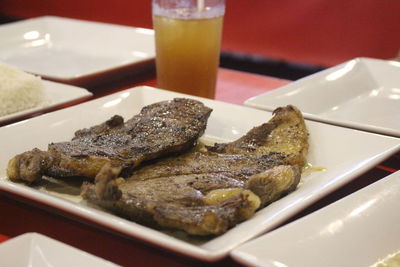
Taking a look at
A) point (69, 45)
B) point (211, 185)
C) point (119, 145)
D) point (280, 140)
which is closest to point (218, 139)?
→ point (280, 140)

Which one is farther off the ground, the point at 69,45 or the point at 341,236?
the point at 341,236

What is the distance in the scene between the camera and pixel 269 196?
111 cm

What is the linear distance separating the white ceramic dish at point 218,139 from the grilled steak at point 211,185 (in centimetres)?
3

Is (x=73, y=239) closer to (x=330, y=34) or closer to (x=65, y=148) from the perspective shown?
(x=65, y=148)

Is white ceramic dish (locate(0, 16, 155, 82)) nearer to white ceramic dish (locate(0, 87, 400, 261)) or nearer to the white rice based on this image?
the white rice

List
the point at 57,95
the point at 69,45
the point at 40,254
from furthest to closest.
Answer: the point at 69,45
the point at 57,95
the point at 40,254

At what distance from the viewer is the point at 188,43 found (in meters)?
1.97

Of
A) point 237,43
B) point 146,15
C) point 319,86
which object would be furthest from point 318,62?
point 319,86

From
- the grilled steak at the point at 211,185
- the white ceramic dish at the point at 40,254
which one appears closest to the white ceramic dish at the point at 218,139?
the grilled steak at the point at 211,185

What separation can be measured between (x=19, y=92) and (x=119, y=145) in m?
0.58

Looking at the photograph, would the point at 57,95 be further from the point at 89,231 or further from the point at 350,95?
the point at 350,95

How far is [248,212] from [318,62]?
3.00 m

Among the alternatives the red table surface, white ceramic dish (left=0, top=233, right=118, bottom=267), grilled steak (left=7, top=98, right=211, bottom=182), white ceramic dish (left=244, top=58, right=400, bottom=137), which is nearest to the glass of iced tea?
white ceramic dish (left=244, top=58, right=400, bottom=137)

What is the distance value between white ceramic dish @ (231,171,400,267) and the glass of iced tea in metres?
0.99
